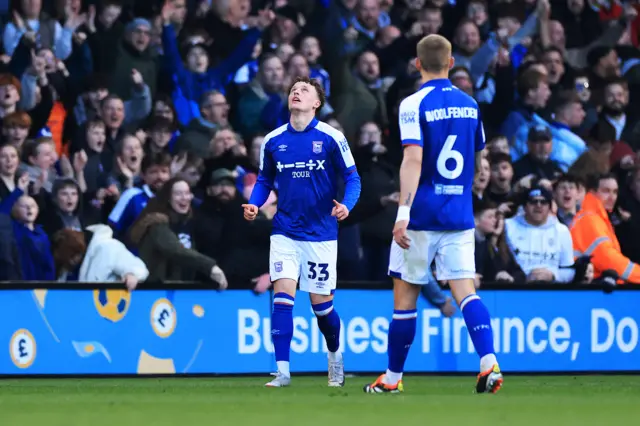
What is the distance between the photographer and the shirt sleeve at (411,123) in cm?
868

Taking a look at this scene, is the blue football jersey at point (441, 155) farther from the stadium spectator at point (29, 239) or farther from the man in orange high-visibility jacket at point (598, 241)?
the man in orange high-visibility jacket at point (598, 241)

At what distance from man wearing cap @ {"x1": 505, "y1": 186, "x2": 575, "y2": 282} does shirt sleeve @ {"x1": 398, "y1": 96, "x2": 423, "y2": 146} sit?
4828 millimetres

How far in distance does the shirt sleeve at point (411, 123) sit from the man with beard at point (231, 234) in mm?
4194

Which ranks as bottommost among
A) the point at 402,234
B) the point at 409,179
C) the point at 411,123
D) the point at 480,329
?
the point at 480,329

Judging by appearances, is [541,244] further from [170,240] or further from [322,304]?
[322,304]

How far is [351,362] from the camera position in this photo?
1271cm

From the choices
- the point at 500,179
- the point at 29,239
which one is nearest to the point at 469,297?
the point at 29,239

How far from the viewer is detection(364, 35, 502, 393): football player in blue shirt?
28.7 feet

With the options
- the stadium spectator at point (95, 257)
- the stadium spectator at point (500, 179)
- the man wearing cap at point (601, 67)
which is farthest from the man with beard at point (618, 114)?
the stadium spectator at point (95, 257)

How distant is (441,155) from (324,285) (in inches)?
68.0

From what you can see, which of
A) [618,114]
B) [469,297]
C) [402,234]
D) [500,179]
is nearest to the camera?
[402,234]

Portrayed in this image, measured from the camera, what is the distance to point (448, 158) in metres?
8.82

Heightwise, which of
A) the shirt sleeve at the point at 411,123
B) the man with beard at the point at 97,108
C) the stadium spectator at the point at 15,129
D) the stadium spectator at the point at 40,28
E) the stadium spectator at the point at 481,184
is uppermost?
the stadium spectator at the point at 40,28

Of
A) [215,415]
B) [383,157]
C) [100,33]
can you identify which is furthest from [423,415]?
[100,33]
